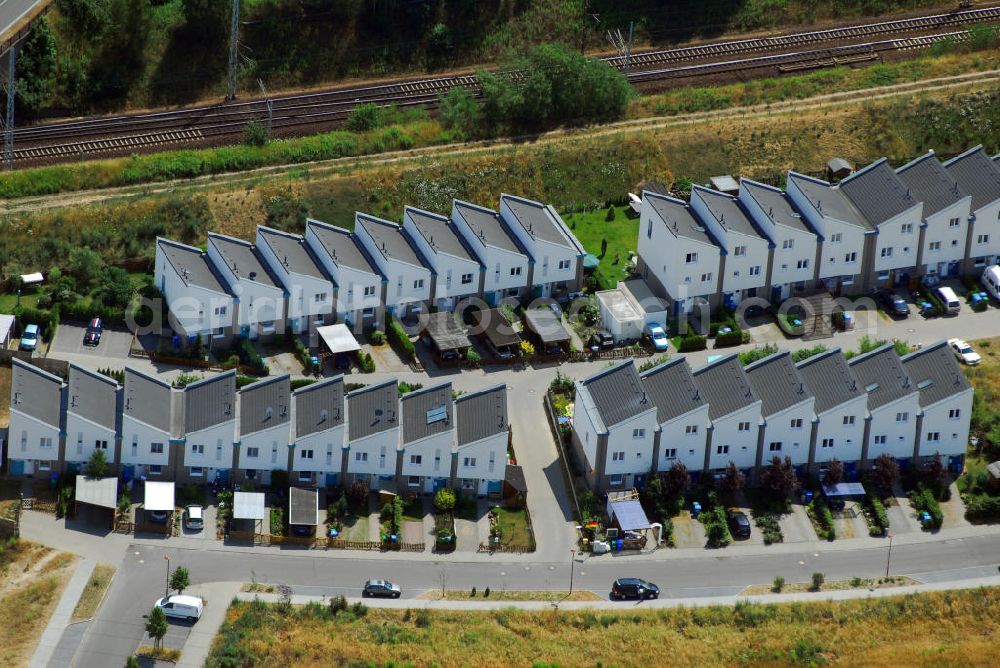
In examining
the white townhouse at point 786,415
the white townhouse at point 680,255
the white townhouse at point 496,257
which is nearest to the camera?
the white townhouse at point 786,415

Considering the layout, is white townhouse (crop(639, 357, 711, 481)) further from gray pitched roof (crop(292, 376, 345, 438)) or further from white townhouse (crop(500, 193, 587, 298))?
gray pitched roof (crop(292, 376, 345, 438))

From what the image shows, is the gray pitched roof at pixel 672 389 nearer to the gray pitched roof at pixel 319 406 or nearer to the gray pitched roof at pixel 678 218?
the gray pitched roof at pixel 678 218

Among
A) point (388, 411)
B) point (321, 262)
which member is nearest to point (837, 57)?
point (321, 262)

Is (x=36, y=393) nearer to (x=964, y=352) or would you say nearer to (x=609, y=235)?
(x=609, y=235)

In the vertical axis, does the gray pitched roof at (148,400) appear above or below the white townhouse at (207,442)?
above

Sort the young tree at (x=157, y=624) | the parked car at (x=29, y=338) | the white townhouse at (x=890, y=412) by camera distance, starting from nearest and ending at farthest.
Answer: the young tree at (x=157, y=624)
the white townhouse at (x=890, y=412)
the parked car at (x=29, y=338)

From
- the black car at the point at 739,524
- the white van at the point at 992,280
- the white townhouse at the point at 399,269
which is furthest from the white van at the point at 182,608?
the white van at the point at 992,280

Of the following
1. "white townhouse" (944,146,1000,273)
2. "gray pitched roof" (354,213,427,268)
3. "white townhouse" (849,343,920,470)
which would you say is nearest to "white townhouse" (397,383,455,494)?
"gray pitched roof" (354,213,427,268)

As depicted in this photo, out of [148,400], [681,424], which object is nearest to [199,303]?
[148,400]
